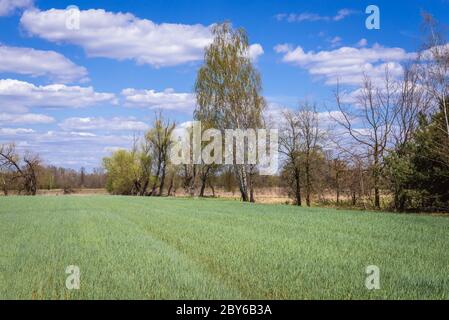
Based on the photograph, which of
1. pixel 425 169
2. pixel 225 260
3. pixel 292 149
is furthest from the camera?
pixel 292 149

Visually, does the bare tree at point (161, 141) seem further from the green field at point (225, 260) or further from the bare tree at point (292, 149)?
the green field at point (225, 260)

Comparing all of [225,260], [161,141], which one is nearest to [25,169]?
[161,141]

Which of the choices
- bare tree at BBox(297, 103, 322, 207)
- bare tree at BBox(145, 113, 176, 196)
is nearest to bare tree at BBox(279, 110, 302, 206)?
bare tree at BBox(297, 103, 322, 207)

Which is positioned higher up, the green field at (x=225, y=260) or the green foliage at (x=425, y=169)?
the green foliage at (x=425, y=169)

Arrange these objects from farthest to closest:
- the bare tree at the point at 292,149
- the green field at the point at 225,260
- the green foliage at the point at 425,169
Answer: the bare tree at the point at 292,149 < the green foliage at the point at 425,169 < the green field at the point at 225,260

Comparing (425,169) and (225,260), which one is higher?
(425,169)

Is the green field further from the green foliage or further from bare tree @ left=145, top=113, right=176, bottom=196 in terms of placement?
bare tree @ left=145, top=113, right=176, bottom=196

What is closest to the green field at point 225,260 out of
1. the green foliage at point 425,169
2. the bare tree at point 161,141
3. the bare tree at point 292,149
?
the green foliage at point 425,169

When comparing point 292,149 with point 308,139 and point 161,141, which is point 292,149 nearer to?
point 308,139

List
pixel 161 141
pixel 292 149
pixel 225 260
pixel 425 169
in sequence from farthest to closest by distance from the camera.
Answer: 1. pixel 161 141
2. pixel 292 149
3. pixel 425 169
4. pixel 225 260

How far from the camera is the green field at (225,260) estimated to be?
300 inches

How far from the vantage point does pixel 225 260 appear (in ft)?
33.1

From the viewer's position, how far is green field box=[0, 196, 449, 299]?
300 inches
